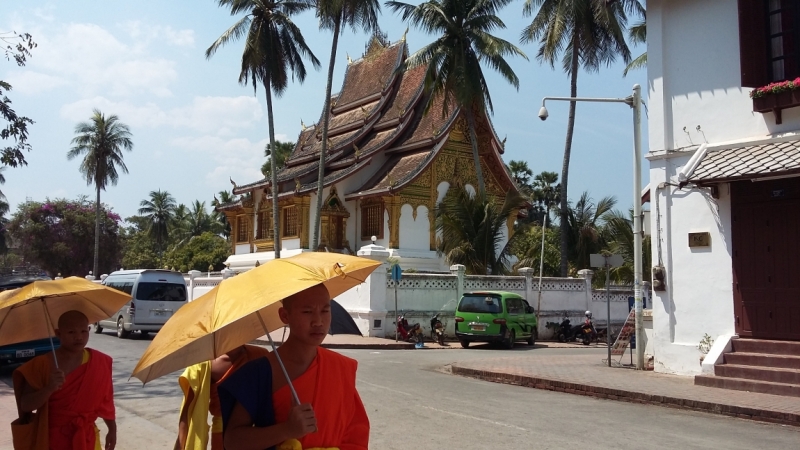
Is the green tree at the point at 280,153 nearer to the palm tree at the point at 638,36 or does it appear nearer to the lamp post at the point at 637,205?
the palm tree at the point at 638,36

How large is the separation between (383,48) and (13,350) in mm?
29874

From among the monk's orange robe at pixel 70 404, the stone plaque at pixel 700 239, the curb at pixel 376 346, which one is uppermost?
the stone plaque at pixel 700 239

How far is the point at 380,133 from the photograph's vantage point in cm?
3519

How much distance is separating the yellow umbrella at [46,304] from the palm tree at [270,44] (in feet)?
80.5

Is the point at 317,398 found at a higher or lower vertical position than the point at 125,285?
lower

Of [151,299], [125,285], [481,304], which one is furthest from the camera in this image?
[125,285]

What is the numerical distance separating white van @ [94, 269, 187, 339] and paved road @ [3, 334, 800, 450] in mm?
8163

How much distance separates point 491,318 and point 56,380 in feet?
54.1

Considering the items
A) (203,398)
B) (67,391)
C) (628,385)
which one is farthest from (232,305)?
Answer: (628,385)

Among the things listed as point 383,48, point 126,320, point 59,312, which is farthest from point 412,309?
point 383,48

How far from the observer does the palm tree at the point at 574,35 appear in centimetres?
2583

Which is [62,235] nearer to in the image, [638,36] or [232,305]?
[638,36]

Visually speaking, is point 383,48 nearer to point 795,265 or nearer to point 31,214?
point 31,214

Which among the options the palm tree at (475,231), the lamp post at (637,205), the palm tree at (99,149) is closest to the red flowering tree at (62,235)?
the palm tree at (99,149)
